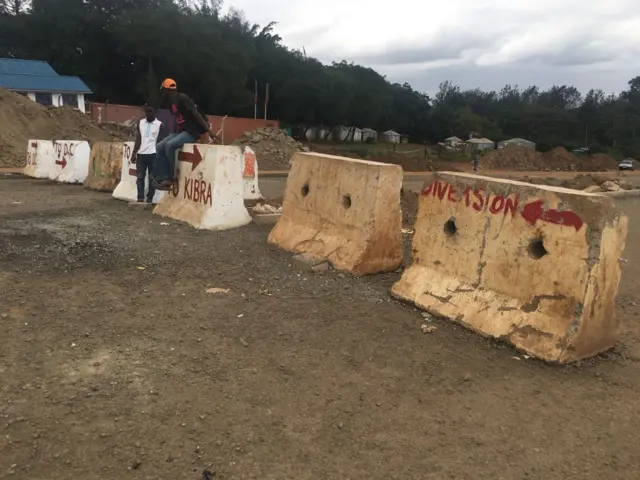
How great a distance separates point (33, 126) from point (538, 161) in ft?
113

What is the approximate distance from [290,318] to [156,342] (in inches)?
41.8

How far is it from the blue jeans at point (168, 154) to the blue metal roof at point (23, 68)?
4209cm

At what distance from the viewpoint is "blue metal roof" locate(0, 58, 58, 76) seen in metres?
43.1

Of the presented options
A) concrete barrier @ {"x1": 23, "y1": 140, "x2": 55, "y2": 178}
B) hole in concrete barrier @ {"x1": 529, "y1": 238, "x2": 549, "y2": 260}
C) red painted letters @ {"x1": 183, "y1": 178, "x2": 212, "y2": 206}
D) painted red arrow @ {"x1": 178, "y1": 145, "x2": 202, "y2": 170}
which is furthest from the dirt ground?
concrete barrier @ {"x1": 23, "y1": 140, "x2": 55, "y2": 178}

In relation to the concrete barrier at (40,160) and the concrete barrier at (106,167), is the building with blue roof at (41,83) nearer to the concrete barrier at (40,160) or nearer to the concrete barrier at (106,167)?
the concrete barrier at (40,160)

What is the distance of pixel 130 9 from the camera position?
167 ft

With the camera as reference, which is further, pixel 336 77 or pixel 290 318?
pixel 336 77

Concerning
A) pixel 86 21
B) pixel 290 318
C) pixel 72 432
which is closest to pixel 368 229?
pixel 290 318

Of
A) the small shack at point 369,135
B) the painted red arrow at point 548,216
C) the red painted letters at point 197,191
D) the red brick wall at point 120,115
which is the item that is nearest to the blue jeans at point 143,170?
the red painted letters at point 197,191

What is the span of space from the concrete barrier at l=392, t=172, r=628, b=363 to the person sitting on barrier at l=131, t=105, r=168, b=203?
17.2 ft

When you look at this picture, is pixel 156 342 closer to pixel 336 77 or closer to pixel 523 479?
pixel 523 479

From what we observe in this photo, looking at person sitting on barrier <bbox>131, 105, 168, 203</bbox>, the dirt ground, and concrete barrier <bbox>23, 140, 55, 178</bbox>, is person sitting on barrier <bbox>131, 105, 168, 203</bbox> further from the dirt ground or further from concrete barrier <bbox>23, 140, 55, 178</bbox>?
concrete barrier <bbox>23, 140, 55, 178</bbox>

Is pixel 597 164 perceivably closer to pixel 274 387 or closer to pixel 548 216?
pixel 548 216

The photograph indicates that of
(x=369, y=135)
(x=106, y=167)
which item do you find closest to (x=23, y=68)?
(x=369, y=135)
